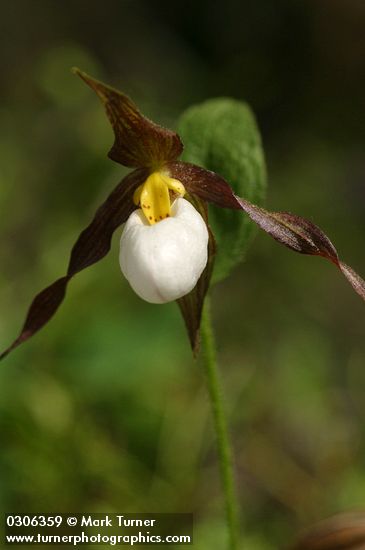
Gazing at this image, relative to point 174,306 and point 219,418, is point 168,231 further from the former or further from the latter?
point 174,306

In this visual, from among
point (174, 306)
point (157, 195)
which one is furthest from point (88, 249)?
point (174, 306)

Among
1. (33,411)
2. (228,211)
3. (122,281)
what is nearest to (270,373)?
(122,281)

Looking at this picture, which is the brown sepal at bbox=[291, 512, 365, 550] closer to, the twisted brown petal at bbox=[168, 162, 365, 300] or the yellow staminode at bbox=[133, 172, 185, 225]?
the twisted brown petal at bbox=[168, 162, 365, 300]

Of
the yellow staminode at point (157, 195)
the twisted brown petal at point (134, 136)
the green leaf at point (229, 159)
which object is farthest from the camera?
the green leaf at point (229, 159)

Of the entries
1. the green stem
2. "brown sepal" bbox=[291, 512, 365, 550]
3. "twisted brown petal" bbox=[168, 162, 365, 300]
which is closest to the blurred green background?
"brown sepal" bbox=[291, 512, 365, 550]

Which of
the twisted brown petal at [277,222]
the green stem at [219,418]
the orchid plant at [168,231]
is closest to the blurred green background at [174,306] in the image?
the green stem at [219,418]

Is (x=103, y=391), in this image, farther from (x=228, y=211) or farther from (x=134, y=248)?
(x=134, y=248)

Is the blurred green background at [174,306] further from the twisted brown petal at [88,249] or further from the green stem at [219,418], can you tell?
the twisted brown petal at [88,249]
